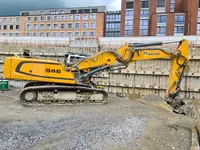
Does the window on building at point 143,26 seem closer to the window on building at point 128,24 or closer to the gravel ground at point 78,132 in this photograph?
the window on building at point 128,24

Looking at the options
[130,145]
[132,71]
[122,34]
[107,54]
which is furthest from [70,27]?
[130,145]

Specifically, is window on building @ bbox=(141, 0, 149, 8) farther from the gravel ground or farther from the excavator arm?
the gravel ground

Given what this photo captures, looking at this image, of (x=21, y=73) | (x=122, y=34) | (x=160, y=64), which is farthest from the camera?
(x=122, y=34)

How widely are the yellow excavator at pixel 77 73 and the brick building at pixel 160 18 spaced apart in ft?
108

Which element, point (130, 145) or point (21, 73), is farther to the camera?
point (21, 73)

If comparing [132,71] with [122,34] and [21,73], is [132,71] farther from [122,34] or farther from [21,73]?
[122,34]

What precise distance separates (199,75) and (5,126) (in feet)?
41.8

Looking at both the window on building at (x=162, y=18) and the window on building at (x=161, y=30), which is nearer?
the window on building at (x=162, y=18)

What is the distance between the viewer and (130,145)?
16.3ft

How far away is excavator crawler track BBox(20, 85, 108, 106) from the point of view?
954 centimetres

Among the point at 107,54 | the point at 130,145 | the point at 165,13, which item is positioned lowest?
the point at 130,145

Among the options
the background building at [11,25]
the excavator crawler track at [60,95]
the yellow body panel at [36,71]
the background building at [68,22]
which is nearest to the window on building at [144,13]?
the background building at [68,22]

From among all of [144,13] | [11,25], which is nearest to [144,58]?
[144,13]

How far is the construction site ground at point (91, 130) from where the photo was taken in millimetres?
4934
